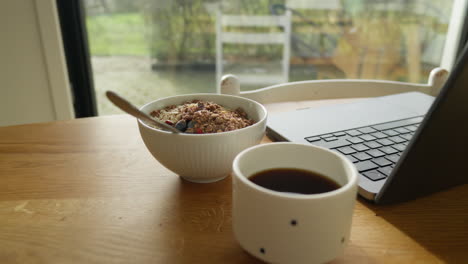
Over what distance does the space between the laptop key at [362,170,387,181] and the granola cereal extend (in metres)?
0.20

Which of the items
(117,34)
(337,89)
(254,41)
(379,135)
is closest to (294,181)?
(379,135)

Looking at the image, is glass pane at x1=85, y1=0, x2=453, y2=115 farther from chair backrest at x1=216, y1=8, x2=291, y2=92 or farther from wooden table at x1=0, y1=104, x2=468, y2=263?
wooden table at x1=0, y1=104, x2=468, y2=263

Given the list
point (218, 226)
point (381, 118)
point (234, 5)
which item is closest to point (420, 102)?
point (381, 118)

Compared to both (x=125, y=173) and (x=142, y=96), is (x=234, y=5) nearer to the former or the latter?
(x=142, y=96)

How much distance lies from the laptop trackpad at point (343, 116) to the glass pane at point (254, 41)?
1044 mm

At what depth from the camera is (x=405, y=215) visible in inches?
19.6

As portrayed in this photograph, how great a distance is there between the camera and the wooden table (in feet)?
1.39

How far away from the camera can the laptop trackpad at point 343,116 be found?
28.4 inches

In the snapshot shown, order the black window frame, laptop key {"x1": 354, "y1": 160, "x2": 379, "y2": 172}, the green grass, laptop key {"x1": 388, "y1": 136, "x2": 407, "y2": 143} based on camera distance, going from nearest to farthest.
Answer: laptop key {"x1": 354, "y1": 160, "x2": 379, "y2": 172}
laptop key {"x1": 388, "y1": 136, "x2": 407, "y2": 143}
the black window frame
the green grass

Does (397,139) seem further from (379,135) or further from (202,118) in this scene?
(202,118)

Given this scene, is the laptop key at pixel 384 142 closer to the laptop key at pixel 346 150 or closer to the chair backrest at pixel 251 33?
the laptop key at pixel 346 150

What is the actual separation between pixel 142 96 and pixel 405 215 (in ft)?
5.49

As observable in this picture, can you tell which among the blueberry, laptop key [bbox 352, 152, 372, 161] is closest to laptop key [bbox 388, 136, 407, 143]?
laptop key [bbox 352, 152, 372, 161]

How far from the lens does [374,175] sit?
543 millimetres
